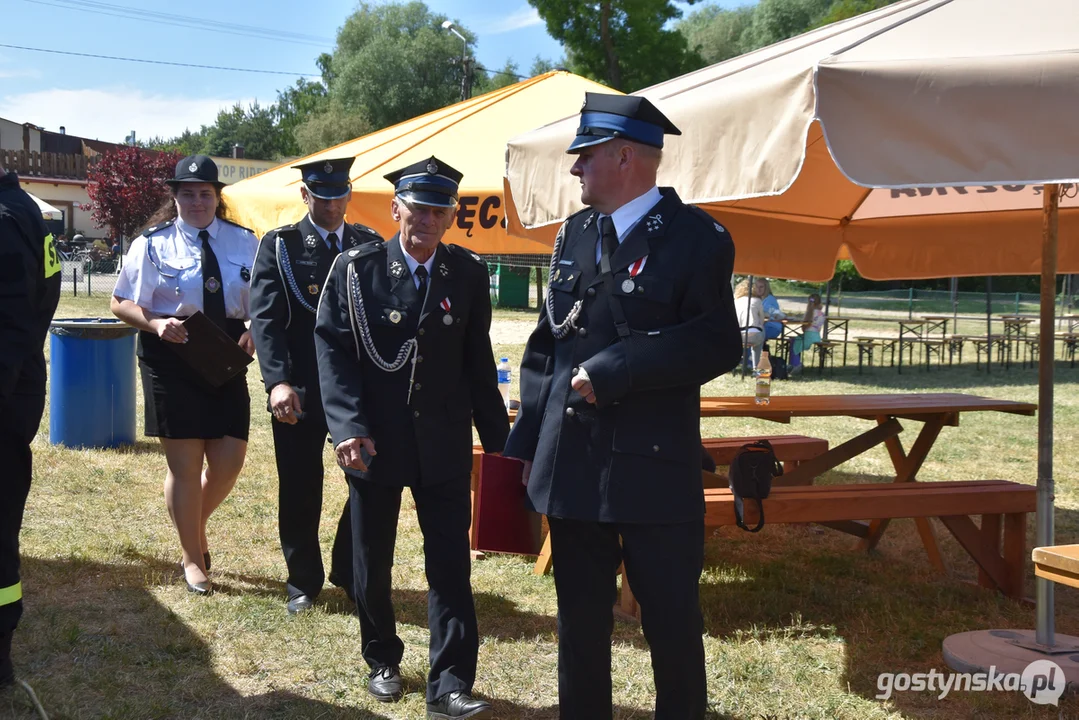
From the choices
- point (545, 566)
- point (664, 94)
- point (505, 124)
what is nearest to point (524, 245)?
point (505, 124)

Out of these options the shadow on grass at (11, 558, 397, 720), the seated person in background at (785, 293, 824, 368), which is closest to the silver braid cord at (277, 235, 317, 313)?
the shadow on grass at (11, 558, 397, 720)

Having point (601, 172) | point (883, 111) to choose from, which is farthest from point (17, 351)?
point (883, 111)

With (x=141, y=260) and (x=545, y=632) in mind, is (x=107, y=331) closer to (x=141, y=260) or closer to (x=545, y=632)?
(x=141, y=260)

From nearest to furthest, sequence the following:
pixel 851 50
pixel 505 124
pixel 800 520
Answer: pixel 851 50
pixel 800 520
pixel 505 124

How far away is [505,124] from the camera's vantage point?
301 inches

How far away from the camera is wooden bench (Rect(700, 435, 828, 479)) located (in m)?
6.50

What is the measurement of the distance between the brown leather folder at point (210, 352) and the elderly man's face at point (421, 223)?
4.82 ft

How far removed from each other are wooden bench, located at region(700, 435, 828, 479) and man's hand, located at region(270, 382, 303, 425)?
2912mm

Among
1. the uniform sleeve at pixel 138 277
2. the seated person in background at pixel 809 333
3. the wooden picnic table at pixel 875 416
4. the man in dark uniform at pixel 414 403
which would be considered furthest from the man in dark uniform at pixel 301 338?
the seated person in background at pixel 809 333

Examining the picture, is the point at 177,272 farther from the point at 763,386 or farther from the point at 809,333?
the point at 809,333

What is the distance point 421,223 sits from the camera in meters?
3.83

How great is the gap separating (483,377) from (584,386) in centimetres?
107

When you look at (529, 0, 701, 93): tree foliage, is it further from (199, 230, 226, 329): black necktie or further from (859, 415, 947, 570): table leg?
(199, 230, 226, 329): black necktie

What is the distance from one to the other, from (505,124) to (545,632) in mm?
4094
